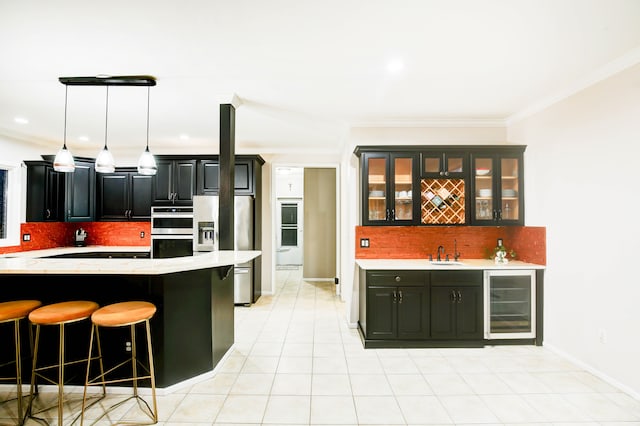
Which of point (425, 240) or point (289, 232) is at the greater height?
point (425, 240)

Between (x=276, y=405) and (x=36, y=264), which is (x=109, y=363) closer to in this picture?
(x=36, y=264)

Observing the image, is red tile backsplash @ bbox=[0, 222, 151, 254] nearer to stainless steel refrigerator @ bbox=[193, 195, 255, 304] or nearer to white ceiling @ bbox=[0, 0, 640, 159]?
stainless steel refrigerator @ bbox=[193, 195, 255, 304]

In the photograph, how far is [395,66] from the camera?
273cm

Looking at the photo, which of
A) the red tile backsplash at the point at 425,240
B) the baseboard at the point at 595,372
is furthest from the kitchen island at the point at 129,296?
the baseboard at the point at 595,372

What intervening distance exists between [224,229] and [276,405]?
1.57m

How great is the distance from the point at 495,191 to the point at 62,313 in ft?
13.8

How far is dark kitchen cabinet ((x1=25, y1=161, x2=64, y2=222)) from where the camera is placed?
196 inches

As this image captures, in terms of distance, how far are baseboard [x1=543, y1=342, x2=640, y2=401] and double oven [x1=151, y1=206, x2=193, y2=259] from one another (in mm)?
4700

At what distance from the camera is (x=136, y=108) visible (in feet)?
12.5

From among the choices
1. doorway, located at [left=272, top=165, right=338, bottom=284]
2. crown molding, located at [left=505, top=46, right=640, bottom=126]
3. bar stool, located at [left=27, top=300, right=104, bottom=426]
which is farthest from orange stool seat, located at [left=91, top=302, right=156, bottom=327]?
doorway, located at [left=272, top=165, right=338, bottom=284]

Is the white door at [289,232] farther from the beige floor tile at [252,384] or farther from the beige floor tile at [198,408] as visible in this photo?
the beige floor tile at [198,408]

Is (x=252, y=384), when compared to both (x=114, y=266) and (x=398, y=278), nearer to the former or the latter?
(x=114, y=266)

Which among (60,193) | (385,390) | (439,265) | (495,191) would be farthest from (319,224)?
(385,390)

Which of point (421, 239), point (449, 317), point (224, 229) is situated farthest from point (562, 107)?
point (224, 229)
